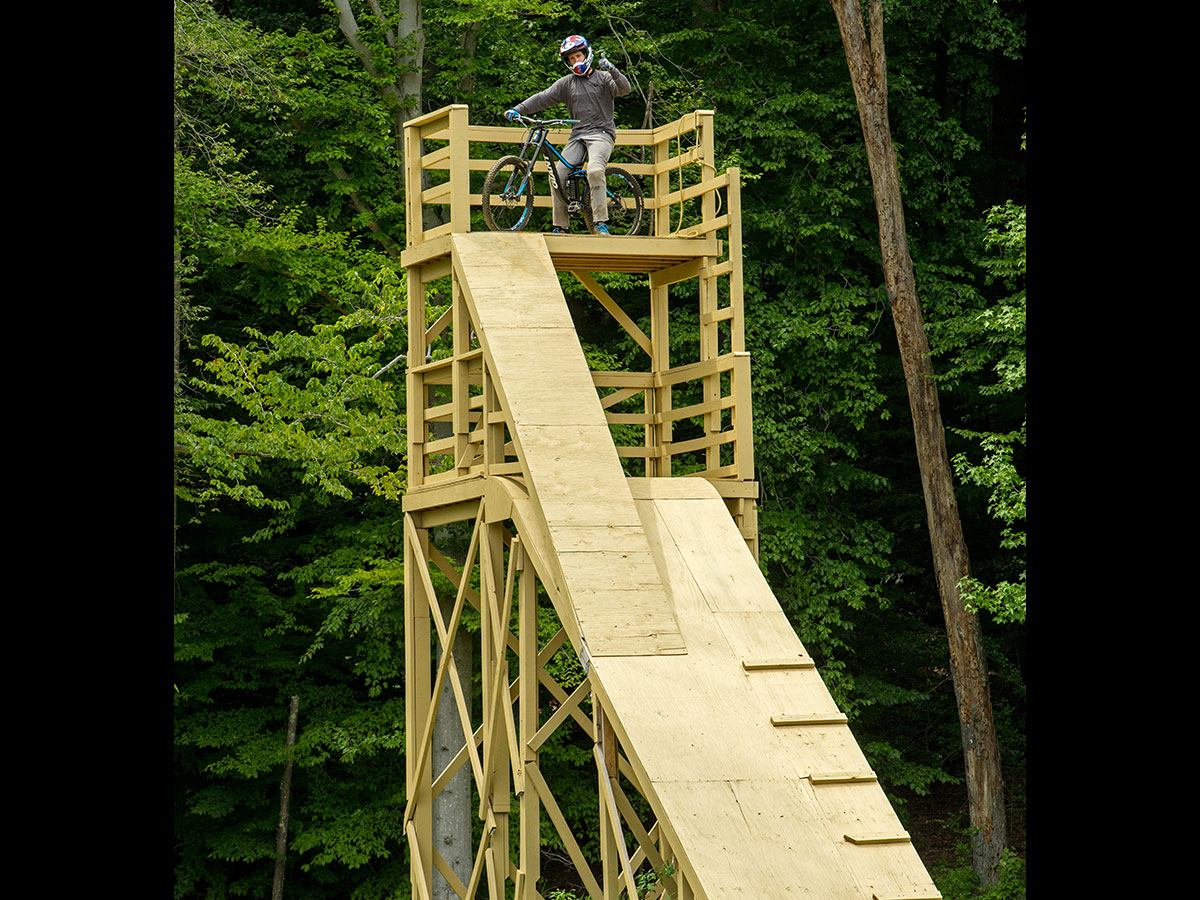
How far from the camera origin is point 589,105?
13188 millimetres

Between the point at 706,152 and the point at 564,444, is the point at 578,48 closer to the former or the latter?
the point at 706,152

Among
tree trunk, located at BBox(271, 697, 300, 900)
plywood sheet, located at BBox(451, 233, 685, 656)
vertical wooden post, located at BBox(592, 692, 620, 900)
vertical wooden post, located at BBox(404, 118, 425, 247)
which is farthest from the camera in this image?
tree trunk, located at BBox(271, 697, 300, 900)

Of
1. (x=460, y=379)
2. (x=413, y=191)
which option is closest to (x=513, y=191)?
(x=413, y=191)

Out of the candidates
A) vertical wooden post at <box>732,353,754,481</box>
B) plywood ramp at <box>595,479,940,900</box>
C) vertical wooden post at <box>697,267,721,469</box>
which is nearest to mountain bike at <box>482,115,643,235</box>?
vertical wooden post at <box>697,267,721,469</box>

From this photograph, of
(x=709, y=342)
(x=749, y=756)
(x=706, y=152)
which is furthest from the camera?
(x=706, y=152)

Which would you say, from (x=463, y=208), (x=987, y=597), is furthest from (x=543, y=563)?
(x=987, y=597)

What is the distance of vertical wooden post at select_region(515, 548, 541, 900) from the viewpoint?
35.3ft

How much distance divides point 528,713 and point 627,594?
62.4 inches

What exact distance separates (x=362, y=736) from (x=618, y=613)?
12.6m

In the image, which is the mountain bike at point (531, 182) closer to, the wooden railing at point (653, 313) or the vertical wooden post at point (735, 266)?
the wooden railing at point (653, 313)

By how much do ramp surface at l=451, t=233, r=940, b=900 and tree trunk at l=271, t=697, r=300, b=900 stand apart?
1131cm

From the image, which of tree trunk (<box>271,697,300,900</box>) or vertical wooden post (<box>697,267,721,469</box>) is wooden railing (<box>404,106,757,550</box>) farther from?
tree trunk (<box>271,697,300,900</box>)

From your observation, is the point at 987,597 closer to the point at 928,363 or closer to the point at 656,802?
the point at 928,363

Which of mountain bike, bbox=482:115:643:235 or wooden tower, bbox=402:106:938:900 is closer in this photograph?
wooden tower, bbox=402:106:938:900
